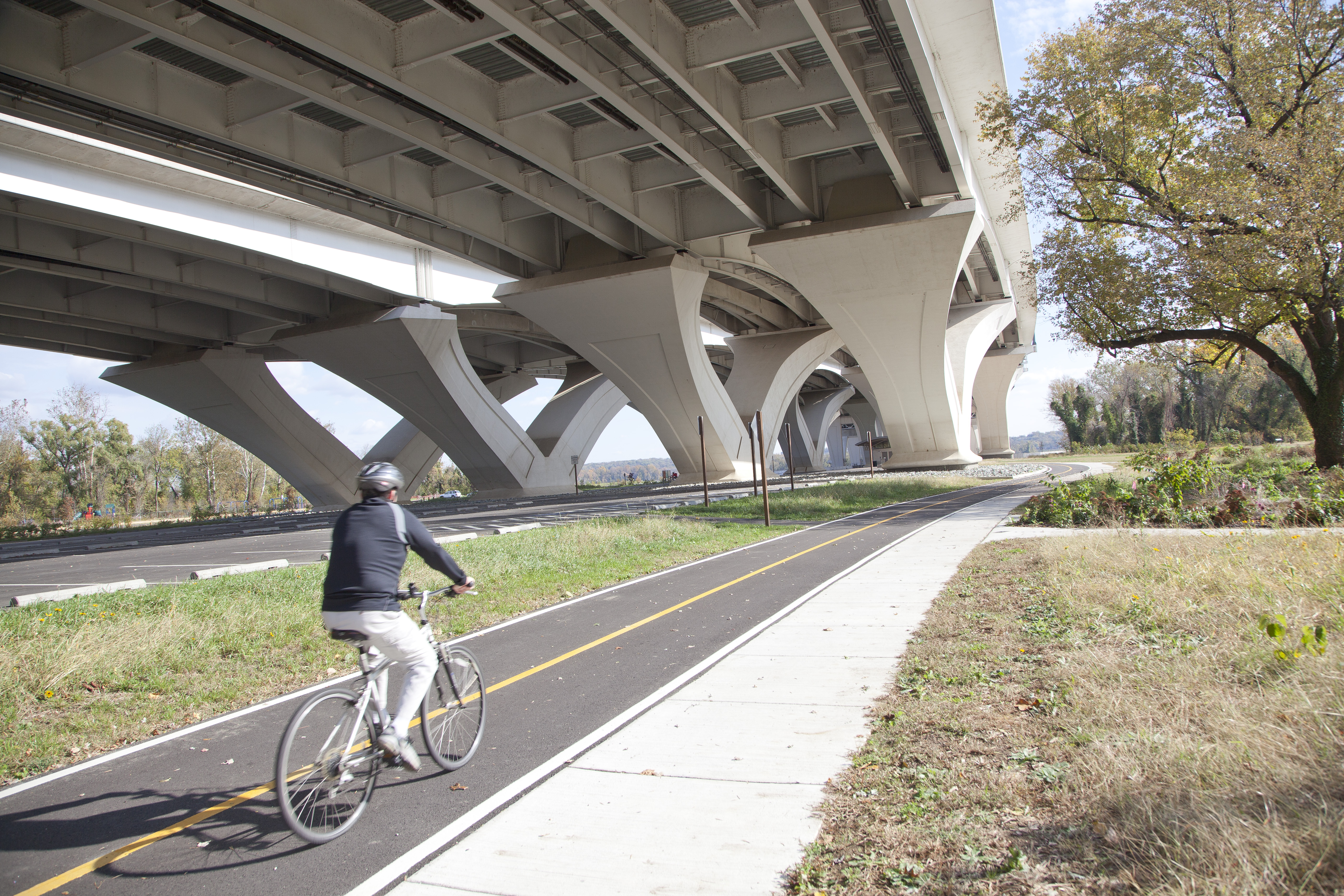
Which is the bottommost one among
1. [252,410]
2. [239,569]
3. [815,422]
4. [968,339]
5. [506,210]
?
[239,569]

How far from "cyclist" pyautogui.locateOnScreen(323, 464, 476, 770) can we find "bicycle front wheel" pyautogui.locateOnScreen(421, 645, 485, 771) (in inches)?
10.6

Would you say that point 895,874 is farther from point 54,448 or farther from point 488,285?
point 54,448

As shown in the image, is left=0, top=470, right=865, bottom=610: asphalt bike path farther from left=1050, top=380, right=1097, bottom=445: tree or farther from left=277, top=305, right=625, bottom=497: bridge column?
left=1050, top=380, right=1097, bottom=445: tree

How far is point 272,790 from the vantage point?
4.89m

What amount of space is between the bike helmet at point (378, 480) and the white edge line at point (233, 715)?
183 centimetres

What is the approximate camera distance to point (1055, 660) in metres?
6.06

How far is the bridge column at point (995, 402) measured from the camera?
78.6 metres

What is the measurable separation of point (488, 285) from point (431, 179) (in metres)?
13.7

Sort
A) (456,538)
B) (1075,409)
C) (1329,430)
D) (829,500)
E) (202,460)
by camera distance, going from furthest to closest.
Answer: (1075,409) < (202,460) < (829,500) < (1329,430) < (456,538)

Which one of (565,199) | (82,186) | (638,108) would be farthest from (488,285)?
(638,108)

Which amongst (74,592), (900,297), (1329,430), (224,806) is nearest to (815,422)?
(900,297)

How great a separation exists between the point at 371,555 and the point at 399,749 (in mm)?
1093

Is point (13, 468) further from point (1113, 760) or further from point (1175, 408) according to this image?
point (1175, 408)

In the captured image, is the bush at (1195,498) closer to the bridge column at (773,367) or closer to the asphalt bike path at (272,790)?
the asphalt bike path at (272,790)
